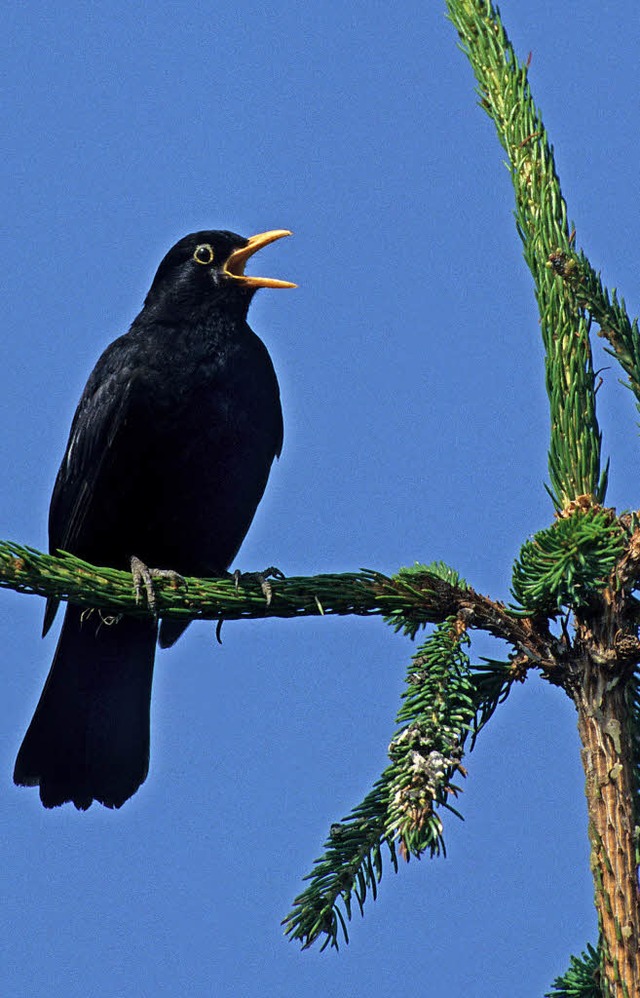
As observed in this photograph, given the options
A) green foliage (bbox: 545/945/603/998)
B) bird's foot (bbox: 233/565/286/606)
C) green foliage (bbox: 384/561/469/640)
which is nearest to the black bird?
bird's foot (bbox: 233/565/286/606)

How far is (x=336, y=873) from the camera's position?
2.09m

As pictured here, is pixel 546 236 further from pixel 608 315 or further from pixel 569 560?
pixel 569 560

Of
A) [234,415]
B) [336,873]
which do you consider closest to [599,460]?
[336,873]

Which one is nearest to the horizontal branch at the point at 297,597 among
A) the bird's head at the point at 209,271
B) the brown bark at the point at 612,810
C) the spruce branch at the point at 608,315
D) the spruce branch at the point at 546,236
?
the brown bark at the point at 612,810

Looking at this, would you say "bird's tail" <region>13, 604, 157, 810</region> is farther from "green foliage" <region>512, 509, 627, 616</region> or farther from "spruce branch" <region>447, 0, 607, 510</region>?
"green foliage" <region>512, 509, 627, 616</region>

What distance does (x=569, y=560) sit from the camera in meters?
2.04

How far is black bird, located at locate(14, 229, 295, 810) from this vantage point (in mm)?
4117

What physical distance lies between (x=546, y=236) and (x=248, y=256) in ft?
8.27

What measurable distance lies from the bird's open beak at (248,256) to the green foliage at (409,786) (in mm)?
2749

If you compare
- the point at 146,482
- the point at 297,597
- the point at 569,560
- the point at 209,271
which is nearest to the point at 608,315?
the point at 569,560

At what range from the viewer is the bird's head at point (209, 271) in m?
4.66

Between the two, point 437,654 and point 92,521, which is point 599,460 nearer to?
point 437,654

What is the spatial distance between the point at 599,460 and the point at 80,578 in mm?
1147

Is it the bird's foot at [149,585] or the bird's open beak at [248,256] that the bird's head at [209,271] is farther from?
the bird's foot at [149,585]
